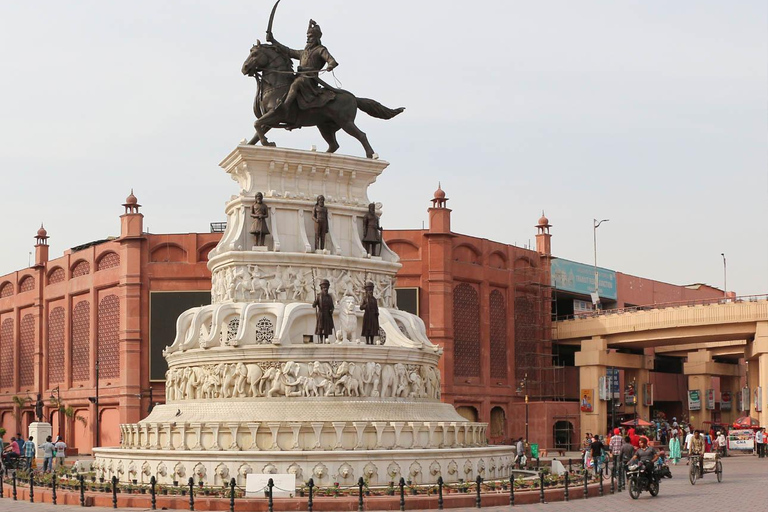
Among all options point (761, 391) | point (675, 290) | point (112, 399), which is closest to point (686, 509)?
point (761, 391)

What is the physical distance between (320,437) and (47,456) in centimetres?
1428

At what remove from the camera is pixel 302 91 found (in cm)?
4344

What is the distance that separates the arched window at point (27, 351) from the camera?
275ft

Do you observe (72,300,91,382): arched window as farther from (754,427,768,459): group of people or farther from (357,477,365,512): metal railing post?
(357,477,365,512): metal railing post

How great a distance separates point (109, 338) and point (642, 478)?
164 feet

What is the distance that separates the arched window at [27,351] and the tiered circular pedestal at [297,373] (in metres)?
45.6

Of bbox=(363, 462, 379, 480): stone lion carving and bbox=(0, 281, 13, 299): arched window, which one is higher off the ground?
bbox=(0, 281, 13, 299): arched window

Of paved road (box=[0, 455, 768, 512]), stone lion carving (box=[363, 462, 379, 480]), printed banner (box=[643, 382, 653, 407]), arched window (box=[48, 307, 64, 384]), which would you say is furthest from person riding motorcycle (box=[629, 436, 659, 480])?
arched window (box=[48, 307, 64, 384])

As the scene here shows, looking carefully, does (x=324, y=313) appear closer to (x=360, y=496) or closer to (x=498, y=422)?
(x=360, y=496)

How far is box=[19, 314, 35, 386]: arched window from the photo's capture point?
8375cm

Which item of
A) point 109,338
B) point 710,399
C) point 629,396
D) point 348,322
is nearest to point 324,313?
point 348,322

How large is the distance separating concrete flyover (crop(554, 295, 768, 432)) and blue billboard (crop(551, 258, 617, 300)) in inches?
173

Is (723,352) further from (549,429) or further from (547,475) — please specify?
(547,475)

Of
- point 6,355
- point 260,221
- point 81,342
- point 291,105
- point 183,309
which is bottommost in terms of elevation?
point 6,355
